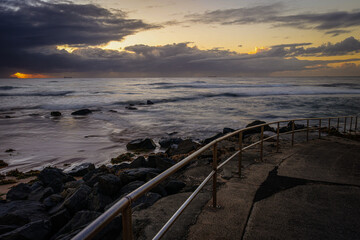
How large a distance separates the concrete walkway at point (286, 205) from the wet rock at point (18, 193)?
5408mm

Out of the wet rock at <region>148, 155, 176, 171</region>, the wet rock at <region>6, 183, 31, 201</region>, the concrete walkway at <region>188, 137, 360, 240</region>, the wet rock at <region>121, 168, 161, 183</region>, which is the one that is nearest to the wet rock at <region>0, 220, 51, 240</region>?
the wet rock at <region>121, 168, 161, 183</region>

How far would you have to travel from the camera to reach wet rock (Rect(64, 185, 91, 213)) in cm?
541

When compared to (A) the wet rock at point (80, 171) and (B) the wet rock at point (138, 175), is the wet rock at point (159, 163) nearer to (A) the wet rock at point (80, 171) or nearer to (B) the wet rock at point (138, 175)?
(B) the wet rock at point (138, 175)

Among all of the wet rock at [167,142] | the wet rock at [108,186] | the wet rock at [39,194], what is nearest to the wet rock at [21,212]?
the wet rock at [39,194]

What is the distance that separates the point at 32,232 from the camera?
4.27m

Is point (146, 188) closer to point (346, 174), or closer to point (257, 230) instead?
point (257, 230)

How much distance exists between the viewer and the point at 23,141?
54.1 ft

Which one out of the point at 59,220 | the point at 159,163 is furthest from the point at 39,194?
the point at 159,163

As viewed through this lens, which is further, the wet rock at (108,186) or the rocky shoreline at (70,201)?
the wet rock at (108,186)

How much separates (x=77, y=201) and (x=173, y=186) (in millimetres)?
2138

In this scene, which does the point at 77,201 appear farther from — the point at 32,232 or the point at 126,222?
the point at 126,222

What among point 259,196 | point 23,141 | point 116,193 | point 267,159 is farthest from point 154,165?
point 23,141

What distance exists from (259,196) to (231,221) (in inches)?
46.5

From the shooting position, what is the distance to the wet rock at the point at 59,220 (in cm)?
496
